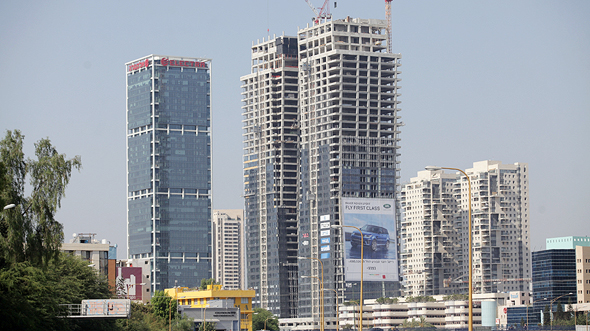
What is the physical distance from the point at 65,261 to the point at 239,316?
84035 millimetres

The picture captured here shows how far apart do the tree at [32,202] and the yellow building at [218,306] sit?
98642mm

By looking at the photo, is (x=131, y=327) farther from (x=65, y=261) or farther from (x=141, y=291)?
(x=141, y=291)

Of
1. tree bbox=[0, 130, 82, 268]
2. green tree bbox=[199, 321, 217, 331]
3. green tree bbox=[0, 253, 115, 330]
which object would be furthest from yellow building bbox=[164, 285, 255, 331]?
tree bbox=[0, 130, 82, 268]

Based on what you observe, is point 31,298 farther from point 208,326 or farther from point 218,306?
point 218,306

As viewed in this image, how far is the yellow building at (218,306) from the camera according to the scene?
182 metres

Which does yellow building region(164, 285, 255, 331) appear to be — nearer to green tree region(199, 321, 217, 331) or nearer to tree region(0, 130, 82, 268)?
green tree region(199, 321, 217, 331)

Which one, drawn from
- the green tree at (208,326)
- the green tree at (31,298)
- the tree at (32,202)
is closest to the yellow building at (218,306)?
the green tree at (208,326)

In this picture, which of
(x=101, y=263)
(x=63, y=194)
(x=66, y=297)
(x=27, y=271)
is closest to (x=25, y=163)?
(x=63, y=194)

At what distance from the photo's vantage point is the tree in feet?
225

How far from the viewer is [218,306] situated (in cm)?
18588

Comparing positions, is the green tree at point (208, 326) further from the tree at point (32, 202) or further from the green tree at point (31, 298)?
the tree at point (32, 202)

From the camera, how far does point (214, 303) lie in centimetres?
18488

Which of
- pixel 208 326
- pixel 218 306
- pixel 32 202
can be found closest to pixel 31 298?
pixel 32 202

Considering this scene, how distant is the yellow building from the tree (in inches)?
3884
